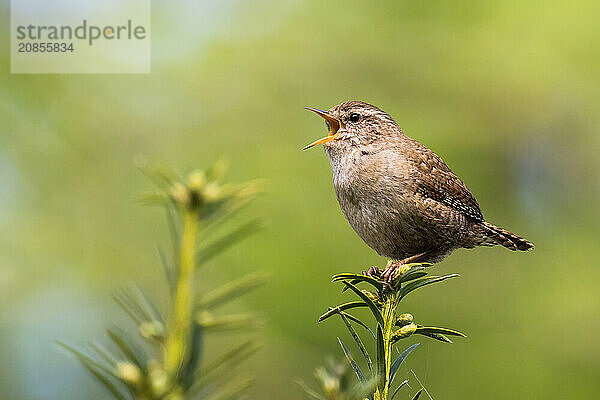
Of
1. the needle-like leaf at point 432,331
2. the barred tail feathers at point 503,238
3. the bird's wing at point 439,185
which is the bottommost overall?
the barred tail feathers at point 503,238

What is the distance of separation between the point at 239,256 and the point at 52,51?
3599 millimetres

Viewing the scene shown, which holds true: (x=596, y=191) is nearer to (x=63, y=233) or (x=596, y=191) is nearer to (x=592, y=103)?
(x=592, y=103)

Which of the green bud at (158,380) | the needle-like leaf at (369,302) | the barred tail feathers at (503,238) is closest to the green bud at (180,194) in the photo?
the green bud at (158,380)

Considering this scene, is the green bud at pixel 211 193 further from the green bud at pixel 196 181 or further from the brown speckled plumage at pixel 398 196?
the brown speckled plumage at pixel 398 196

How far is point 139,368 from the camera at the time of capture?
63cm

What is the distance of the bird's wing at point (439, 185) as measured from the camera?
3355mm

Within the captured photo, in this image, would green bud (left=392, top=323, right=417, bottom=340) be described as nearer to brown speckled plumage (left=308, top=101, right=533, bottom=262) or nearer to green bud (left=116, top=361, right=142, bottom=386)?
green bud (left=116, top=361, right=142, bottom=386)

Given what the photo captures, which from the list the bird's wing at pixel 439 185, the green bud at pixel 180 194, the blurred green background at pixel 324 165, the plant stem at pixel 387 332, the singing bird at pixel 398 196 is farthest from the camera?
the blurred green background at pixel 324 165

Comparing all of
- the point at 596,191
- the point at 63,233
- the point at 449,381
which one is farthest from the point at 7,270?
the point at 596,191

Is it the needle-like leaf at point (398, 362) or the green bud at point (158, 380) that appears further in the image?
the needle-like leaf at point (398, 362)

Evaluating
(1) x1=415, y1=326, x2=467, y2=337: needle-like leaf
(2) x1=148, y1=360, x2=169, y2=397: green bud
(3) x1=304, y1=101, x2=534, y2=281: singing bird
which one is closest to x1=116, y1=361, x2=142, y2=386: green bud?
(2) x1=148, y1=360, x2=169, y2=397: green bud

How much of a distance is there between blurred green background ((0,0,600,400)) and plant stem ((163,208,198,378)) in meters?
3.53

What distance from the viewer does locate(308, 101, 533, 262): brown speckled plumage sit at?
3182mm

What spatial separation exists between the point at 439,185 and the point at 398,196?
0.32 meters
